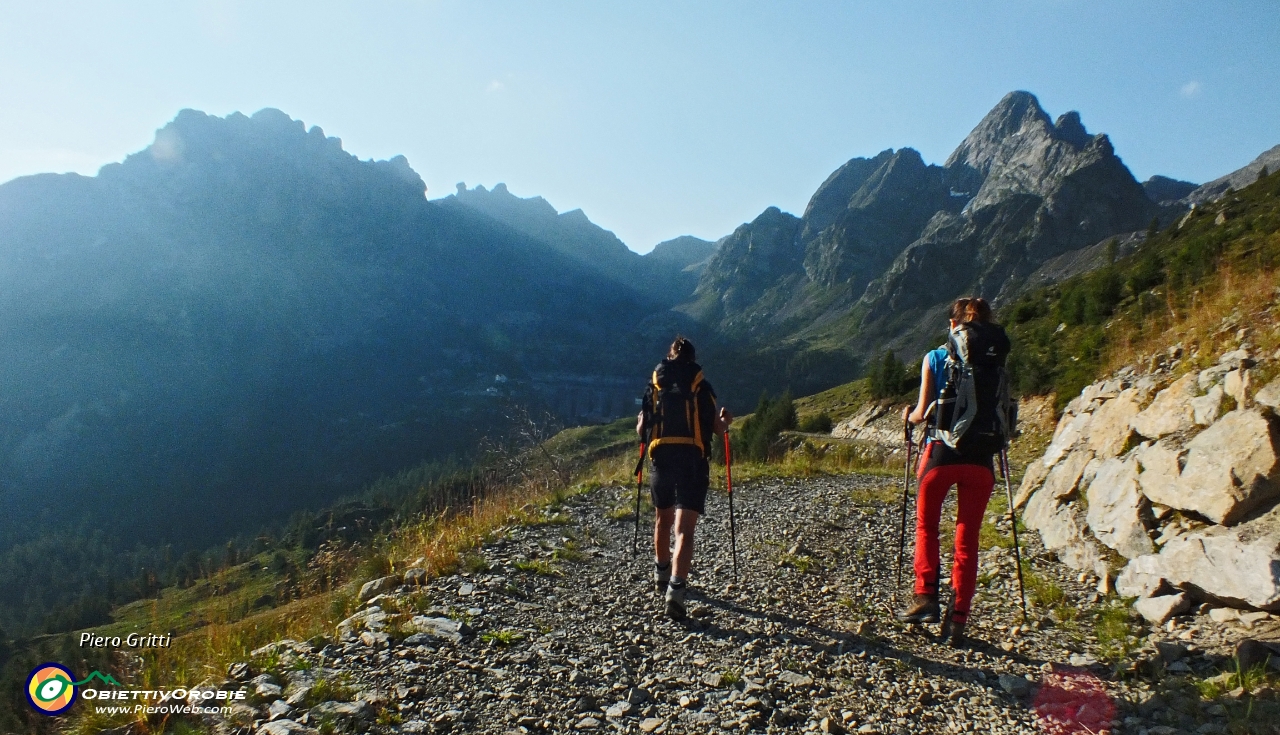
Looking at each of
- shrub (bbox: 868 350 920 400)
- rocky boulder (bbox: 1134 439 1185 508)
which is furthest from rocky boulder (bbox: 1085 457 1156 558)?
shrub (bbox: 868 350 920 400)

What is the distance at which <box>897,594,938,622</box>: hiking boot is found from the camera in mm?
5863

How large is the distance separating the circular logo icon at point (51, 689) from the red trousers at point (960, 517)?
6864 millimetres

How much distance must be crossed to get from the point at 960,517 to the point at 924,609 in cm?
95

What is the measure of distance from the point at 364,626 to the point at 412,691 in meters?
1.53

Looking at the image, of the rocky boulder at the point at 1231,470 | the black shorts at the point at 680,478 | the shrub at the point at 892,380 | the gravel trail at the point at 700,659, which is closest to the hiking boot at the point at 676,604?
the gravel trail at the point at 700,659

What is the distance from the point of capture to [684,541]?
6.68 meters

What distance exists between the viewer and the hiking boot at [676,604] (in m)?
6.43

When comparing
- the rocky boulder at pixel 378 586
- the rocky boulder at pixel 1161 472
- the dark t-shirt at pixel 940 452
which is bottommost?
the rocky boulder at pixel 378 586

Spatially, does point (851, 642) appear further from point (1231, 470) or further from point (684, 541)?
point (1231, 470)

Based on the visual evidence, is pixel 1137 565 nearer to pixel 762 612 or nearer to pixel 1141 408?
pixel 1141 408

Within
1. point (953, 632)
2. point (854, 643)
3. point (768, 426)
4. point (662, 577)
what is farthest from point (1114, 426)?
point (768, 426)

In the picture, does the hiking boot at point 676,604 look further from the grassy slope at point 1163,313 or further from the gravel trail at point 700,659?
the grassy slope at point 1163,313

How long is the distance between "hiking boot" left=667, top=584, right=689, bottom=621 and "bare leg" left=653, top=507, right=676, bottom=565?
681 mm

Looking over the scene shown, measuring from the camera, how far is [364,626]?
19.5 feet
